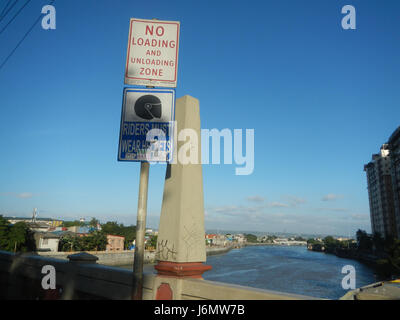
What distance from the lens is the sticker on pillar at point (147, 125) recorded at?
11.2ft

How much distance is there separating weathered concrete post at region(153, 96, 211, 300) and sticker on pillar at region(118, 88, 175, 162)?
1.76 meters

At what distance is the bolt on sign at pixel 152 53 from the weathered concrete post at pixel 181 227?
6.31 feet

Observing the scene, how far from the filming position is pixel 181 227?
488 cm

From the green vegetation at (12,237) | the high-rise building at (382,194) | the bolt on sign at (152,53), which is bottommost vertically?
the green vegetation at (12,237)

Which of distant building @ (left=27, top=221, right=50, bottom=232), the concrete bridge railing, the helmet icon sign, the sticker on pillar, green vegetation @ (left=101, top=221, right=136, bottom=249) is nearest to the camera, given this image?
the sticker on pillar

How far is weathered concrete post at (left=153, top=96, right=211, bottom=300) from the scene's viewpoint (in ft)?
15.4

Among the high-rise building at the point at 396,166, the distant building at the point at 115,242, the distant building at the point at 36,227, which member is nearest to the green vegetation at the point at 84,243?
the distant building at the point at 115,242

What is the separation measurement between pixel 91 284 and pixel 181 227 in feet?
8.45

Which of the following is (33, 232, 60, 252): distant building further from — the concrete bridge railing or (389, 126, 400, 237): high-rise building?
(389, 126, 400, 237): high-rise building

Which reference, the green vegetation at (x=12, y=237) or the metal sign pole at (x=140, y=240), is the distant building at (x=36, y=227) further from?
the metal sign pole at (x=140, y=240)

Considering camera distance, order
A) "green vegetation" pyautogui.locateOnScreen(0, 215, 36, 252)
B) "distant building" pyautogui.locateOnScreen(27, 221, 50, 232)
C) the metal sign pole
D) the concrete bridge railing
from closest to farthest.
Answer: the metal sign pole < the concrete bridge railing < "green vegetation" pyautogui.locateOnScreen(0, 215, 36, 252) < "distant building" pyautogui.locateOnScreen(27, 221, 50, 232)

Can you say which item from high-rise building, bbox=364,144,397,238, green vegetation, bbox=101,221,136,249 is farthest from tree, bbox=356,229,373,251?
green vegetation, bbox=101,221,136,249
